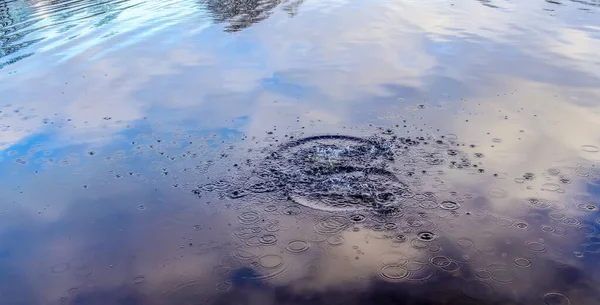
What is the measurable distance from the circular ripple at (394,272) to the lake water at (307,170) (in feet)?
0.07

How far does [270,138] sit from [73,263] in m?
3.76

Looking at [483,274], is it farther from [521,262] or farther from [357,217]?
[357,217]

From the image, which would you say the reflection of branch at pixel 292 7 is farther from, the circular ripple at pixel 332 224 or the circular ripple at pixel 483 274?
the circular ripple at pixel 483 274

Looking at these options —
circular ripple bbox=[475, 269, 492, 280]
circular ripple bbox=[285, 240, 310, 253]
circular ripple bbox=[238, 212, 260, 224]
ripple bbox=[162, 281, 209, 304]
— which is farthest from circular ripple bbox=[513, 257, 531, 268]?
ripple bbox=[162, 281, 209, 304]

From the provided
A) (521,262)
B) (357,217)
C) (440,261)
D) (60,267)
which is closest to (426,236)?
(440,261)

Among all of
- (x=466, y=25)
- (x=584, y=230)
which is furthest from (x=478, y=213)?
(x=466, y=25)

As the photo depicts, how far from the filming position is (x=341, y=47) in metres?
13.7

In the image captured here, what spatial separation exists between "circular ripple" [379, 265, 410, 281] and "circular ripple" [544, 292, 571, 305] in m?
1.51

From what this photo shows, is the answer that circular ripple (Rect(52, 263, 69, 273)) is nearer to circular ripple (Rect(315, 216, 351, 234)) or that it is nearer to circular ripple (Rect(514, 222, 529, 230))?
circular ripple (Rect(315, 216, 351, 234))

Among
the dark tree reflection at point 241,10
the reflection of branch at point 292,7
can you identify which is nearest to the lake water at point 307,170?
the dark tree reflection at point 241,10

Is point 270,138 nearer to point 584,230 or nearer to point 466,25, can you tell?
point 584,230

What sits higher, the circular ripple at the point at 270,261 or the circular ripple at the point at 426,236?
the circular ripple at the point at 270,261

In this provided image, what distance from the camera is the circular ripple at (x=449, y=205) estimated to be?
23.5 ft

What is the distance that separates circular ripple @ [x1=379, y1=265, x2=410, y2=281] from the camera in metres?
6.07
